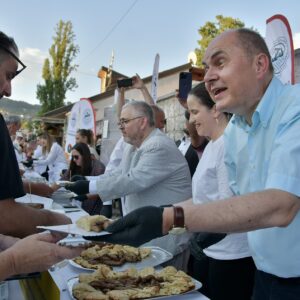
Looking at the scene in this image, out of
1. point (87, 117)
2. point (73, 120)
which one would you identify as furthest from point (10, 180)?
point (73, 120)

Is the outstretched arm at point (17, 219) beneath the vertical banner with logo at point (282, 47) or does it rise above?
beneath

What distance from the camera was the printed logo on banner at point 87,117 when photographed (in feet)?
24.8

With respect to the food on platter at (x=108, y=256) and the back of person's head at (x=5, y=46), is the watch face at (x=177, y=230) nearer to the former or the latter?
the food on platter at (x=108, y=256)

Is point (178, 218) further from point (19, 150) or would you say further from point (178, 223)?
point (19, 150)

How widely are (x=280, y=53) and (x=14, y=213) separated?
2350mm

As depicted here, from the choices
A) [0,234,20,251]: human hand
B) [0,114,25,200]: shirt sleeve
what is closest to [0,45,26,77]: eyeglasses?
[0,114,25,200]: shirt sleeve

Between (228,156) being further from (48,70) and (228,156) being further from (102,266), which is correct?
(48,70)

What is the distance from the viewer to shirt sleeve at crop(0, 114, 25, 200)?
1647 millimetres

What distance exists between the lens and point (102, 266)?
1641mm

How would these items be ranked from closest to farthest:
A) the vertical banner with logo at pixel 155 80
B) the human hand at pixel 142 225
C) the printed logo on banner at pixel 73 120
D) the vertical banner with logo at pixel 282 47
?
1. the human hand at pixel 142 225
2. the vertical banner with logo at pixel 282 47
3. the vertical banner with logo at pixel 155 80
4. the printed logo on banner at pixel 73 120

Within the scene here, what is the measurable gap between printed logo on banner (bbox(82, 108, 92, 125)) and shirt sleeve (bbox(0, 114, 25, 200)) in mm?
5883

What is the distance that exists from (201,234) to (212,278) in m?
0.86

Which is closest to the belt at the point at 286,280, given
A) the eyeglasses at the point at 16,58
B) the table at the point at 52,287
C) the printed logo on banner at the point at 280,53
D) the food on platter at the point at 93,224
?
the table at the point at 52,287

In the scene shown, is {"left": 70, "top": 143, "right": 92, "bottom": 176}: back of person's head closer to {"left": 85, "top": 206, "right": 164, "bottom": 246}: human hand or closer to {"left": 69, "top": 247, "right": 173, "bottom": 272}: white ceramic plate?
{"left": 69, "top": 247, "right": 173, "bottom": 272}: white ceramic plate
